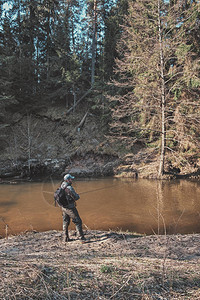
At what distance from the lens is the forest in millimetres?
14102

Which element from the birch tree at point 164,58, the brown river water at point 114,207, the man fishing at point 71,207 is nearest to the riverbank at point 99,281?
the brown river water at point 114,207

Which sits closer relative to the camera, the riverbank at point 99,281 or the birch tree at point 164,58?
the riverbank at point 99,281

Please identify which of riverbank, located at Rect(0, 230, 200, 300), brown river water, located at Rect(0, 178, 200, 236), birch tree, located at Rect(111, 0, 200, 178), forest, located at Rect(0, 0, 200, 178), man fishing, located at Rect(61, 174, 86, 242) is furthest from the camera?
forest, located at Rect(0, 0, 200, 178)

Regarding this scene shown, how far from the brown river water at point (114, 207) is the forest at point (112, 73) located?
4104 mm

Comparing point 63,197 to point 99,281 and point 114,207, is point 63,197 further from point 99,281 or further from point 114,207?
point 114,207

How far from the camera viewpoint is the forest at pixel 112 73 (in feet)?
→ 46.3

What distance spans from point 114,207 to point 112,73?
17686mm

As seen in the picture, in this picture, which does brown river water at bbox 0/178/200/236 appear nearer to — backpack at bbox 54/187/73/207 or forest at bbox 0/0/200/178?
backpack at bbox 54/187/73/207

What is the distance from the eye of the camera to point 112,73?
21.7 meters

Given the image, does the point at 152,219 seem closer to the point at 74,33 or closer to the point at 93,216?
the point at 93,216

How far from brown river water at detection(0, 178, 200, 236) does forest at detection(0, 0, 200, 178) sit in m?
4.10

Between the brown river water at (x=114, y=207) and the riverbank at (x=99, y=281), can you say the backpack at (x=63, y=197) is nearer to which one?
the brown river water at (x=114, y=207)

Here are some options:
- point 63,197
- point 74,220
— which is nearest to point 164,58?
point 63,197

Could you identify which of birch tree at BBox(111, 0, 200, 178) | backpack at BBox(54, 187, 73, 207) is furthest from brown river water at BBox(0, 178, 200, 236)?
birch tree at BBox(111, 0, 200, 178)
